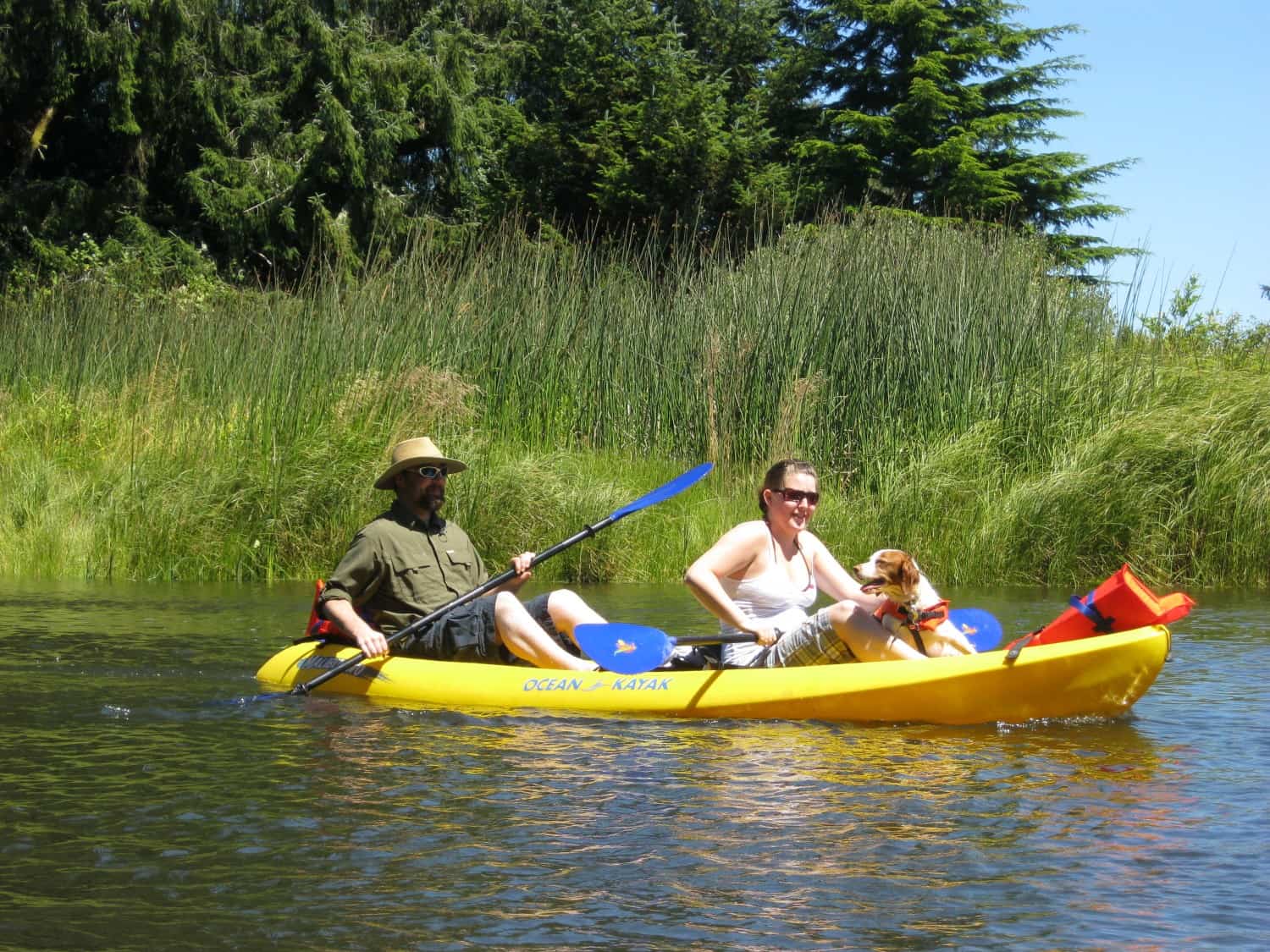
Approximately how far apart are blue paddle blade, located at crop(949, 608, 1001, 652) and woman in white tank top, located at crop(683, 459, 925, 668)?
0.67 meters

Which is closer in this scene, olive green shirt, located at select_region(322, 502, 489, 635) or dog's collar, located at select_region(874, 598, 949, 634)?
dog's collar, located at select_region(874, 598, 949, 634)

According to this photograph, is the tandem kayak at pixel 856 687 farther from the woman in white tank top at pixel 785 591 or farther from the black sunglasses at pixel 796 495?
the black sunglasses at pixel 796 495

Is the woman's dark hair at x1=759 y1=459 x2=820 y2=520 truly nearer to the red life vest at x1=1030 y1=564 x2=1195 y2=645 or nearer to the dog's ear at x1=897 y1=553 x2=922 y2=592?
the dog's ear at x1=897 y1=553 x2=922 y2=592

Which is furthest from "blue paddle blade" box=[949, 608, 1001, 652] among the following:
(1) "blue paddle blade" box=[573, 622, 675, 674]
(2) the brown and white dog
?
(1) "blue paddle blade" box=[573, 622, 675, 674]

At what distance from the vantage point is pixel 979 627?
21.9 ft

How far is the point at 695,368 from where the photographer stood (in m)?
11.8

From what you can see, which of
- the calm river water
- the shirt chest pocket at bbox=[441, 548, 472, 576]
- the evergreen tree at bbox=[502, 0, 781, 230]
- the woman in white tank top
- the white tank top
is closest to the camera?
the calm river water

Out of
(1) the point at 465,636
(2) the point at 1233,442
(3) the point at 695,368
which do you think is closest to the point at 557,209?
(3) the point at 695,368

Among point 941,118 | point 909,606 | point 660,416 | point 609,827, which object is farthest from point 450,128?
point 609,827

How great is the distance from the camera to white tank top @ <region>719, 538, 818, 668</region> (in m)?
6.19

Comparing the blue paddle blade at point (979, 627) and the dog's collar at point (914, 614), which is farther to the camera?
the blue paddle blade at point (979, 627)

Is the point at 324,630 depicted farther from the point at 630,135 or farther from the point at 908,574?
the point at 630,135

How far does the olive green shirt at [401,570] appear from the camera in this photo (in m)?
6.53

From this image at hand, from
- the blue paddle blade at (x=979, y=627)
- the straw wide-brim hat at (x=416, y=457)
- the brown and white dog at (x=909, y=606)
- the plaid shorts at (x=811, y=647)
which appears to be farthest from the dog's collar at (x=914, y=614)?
the straw wide-brim hat at (x=416, y=457)
